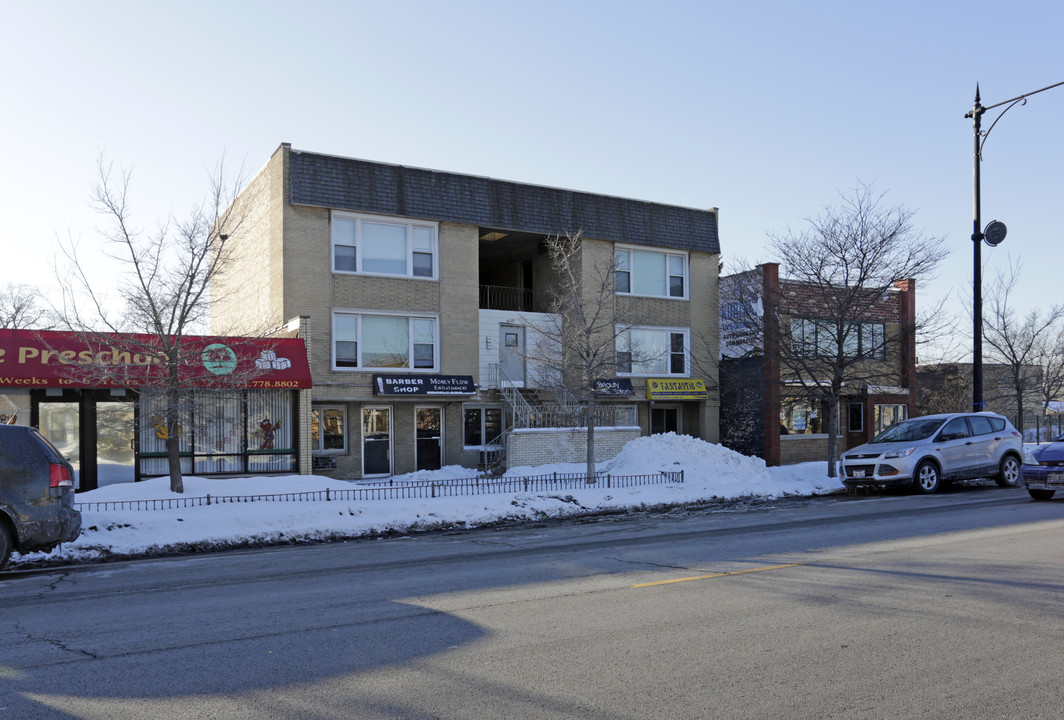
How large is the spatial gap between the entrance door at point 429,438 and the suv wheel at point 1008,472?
1489 centimetres

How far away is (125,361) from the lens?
1848 centimetres

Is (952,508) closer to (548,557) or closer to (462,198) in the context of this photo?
(548,557)

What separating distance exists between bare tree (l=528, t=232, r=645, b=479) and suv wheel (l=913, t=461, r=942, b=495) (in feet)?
22.8

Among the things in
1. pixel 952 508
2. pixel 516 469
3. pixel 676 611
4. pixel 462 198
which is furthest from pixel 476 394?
pixel 676 611

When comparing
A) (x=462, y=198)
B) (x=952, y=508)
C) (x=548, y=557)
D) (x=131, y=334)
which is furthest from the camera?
(x=462, y=198)

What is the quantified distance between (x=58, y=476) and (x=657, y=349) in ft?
70.9

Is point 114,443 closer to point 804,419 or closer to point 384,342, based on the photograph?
point 384,342

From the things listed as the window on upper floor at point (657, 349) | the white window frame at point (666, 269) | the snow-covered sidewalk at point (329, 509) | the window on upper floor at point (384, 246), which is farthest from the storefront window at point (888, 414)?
the window on upper floor at point (384, 246)

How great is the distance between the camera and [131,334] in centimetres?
1612

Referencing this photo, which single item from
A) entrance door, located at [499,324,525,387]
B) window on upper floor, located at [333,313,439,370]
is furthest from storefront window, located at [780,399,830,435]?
window on upper floor, located at [333,313,439,370]

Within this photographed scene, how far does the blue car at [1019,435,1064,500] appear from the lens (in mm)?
15125

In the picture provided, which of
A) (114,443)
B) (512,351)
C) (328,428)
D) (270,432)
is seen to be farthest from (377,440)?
(114,443)

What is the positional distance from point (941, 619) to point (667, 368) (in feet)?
73.8

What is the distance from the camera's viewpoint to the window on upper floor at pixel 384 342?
24.0 meters
